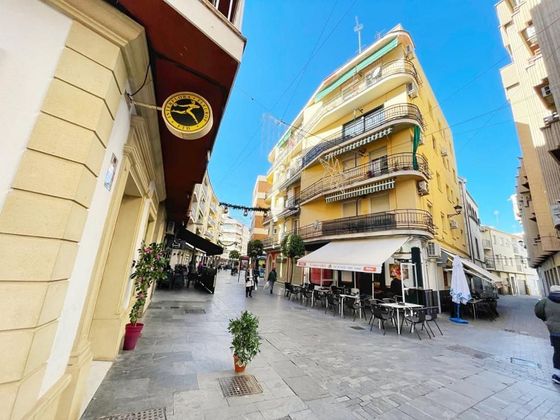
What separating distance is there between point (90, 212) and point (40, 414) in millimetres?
1840

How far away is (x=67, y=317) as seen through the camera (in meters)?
2.48

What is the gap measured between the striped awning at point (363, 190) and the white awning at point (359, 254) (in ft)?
9.85

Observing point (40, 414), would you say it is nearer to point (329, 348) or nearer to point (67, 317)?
point (67, 317)

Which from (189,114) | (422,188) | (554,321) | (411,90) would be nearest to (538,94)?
(411,90)

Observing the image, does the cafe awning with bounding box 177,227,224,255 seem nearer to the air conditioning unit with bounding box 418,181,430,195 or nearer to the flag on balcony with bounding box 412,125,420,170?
the air conditioning unit with bounding box 418,181,430,195

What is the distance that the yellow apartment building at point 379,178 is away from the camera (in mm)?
13133

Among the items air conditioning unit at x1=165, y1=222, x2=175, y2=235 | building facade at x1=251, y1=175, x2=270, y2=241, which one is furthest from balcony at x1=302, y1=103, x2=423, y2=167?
building facade at x1=251, y1=175, x2=270, y2=241

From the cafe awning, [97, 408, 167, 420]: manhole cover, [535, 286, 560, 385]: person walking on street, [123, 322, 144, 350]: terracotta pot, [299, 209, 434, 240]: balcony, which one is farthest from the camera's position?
the cafe awning

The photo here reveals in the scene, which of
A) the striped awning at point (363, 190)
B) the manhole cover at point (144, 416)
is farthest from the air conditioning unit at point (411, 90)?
the manhole cover at point (144, 416)

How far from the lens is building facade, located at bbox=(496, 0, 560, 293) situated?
10648 mm

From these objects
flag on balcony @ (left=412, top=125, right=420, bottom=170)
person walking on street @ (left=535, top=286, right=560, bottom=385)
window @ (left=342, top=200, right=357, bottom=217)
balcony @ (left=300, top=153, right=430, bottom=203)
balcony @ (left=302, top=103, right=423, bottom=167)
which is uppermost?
balcony @ (left=302, top=103, right=423, bottom=167)

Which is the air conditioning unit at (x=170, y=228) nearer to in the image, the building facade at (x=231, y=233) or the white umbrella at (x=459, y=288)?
the white umbrella at (x=459, y=288)

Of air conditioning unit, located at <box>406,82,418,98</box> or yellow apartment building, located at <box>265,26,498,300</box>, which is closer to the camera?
yellow apartment building, located at <box>265,26,498,300</box>

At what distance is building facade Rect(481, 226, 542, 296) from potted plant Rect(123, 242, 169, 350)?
47.2 m
